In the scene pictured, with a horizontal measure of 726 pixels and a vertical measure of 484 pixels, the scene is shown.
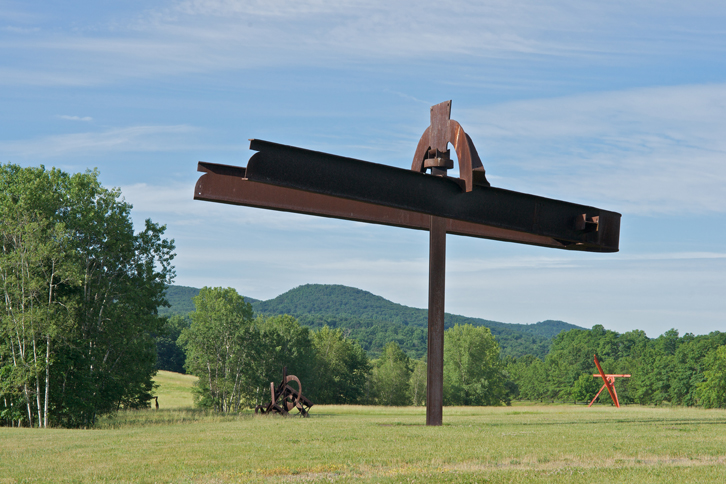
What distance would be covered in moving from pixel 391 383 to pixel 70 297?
61.3 m

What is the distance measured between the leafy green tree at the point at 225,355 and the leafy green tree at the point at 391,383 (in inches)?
1244

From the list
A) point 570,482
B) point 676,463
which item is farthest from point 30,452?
point 676,463

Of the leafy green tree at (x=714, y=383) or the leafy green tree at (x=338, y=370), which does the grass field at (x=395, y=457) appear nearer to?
the leafy green tree at (x=714, y=383)

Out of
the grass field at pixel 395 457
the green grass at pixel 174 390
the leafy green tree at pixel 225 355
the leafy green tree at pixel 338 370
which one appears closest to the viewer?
the grass field at pixel 395 457

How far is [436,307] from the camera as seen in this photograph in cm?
1452

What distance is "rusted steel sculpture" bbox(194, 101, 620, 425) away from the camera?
7.64 m

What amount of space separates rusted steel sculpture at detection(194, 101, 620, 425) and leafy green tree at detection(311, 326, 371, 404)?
2426 inches

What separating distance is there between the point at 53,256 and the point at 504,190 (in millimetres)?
24385

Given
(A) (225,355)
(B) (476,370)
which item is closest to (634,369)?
(B) (476,370)

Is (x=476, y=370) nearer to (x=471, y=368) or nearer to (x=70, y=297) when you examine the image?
(x=471, y=368)

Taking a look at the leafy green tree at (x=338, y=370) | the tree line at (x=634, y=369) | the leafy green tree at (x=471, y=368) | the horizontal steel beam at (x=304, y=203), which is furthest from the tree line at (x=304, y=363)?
the horizontal steel beam at (x=304, y=203)

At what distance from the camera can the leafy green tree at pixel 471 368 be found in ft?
258

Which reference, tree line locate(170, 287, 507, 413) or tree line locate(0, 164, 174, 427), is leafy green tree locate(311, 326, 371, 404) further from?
tree line locate(0, 164, 174, 427)

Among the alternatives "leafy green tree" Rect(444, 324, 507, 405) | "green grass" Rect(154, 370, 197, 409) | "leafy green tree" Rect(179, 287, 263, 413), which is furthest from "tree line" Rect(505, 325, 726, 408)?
"green grass" Rect(154, 370, 197, 409)
